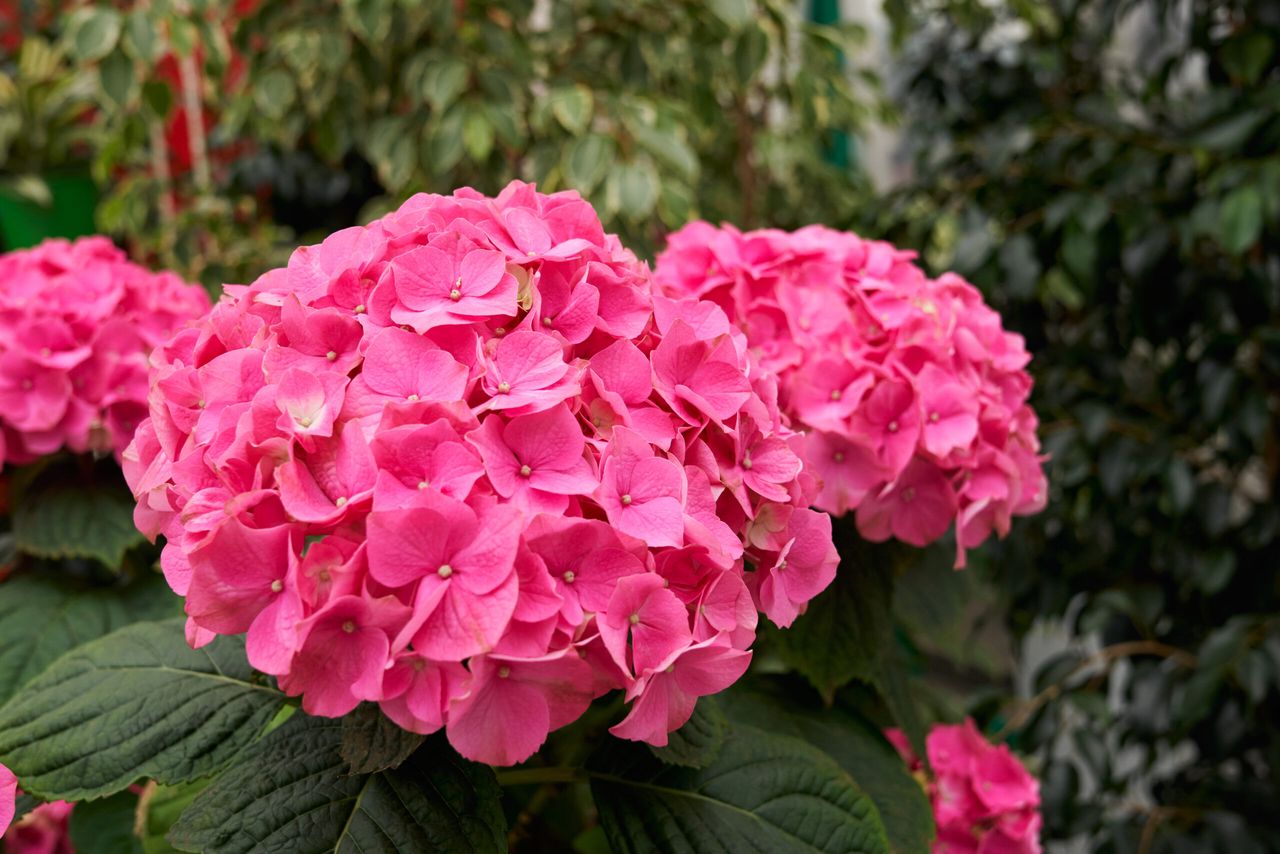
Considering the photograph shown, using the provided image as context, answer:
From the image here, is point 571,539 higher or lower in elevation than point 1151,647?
higher

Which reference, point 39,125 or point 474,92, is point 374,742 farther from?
point 39,125

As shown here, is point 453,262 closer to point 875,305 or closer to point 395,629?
point 395,629

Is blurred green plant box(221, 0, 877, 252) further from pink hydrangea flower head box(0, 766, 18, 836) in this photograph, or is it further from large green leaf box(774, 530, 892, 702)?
pink hydrangea flower head box(0, 766, 18, 836)

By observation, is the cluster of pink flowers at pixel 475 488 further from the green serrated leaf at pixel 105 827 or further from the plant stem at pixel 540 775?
the green serrated leaf at pixel 105 827

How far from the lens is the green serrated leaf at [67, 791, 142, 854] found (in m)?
0.71

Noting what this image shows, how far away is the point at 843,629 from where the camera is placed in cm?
70

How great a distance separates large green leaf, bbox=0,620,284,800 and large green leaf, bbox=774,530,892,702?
339mm

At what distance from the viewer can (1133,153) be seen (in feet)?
4.41

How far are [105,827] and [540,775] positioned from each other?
0.34 meters

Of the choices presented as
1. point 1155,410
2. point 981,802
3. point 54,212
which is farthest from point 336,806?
point 54,212

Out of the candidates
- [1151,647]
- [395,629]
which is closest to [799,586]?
[395,629]

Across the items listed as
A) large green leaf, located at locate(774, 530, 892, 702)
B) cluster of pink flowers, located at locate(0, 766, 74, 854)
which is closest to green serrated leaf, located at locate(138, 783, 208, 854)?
cluster of pink flowers, located at locate(0, 766, 74, 854)

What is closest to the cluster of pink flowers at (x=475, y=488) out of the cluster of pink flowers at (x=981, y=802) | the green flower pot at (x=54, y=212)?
the cluster of pink flowers at (x=981, y=802)

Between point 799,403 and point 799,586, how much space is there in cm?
18
